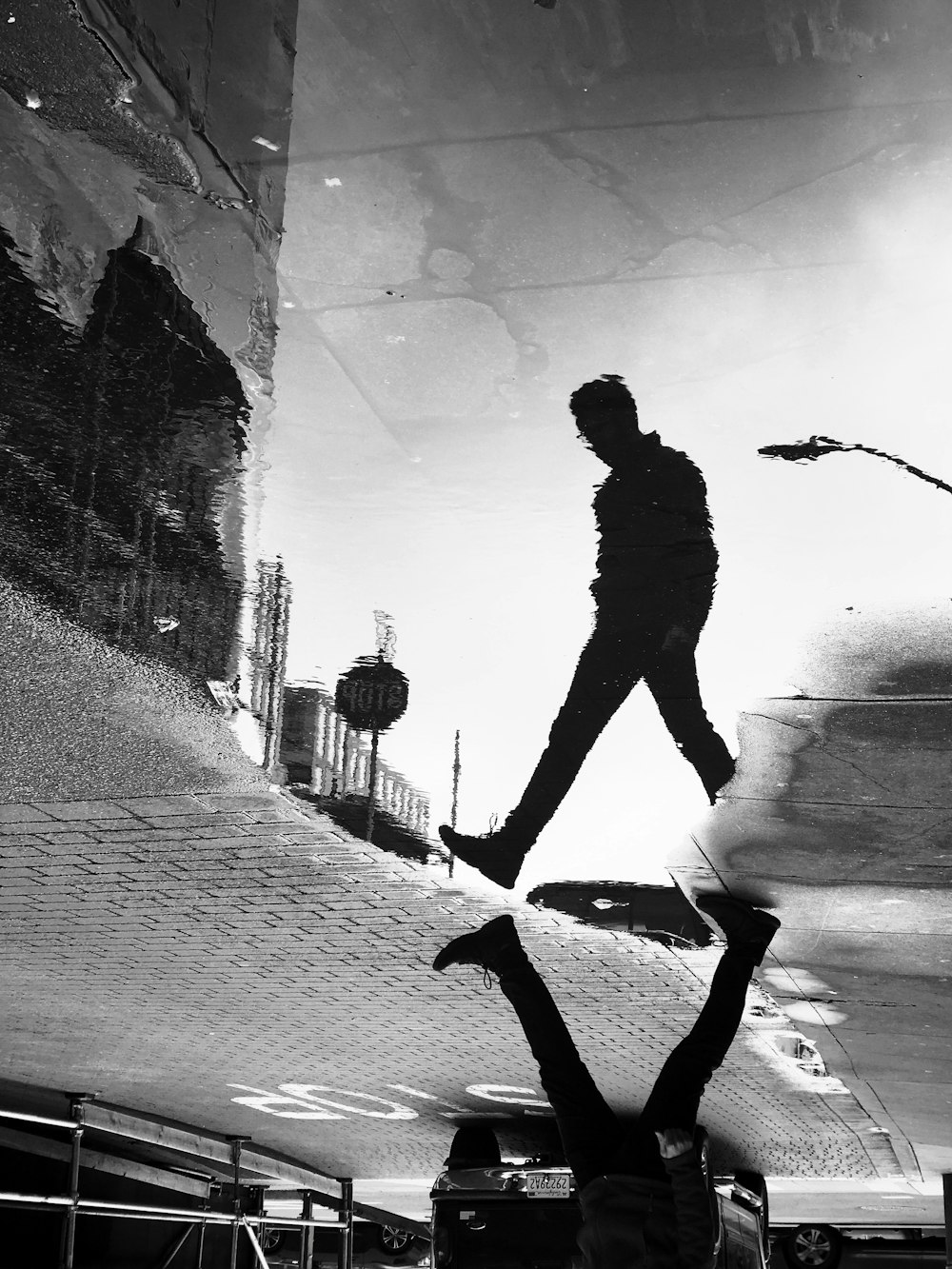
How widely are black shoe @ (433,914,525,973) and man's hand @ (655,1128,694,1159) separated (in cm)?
116

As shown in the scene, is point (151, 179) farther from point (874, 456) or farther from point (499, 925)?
point (499, 925)

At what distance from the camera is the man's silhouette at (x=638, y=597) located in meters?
2.35

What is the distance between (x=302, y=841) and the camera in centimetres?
411

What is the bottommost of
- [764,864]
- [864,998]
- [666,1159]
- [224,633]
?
[666,1159]


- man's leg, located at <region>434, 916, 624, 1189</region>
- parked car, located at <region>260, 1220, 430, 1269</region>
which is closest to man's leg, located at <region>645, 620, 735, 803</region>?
man's leg, located at <region>434, 916, 624, 1189</region>

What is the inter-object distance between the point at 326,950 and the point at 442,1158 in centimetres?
624

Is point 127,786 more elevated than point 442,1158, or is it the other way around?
point 127,786

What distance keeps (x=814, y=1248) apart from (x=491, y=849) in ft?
42.7

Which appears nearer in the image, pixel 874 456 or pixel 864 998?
pixel 874 456

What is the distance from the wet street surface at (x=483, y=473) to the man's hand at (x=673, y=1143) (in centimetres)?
89

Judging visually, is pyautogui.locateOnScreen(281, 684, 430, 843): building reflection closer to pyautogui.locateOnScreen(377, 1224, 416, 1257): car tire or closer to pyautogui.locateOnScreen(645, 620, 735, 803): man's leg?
pyautogui.locateOnScreen(645, 620, 735, 803): man's leg

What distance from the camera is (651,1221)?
12.5 feet

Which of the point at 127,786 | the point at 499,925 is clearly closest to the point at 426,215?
the point at 127,786

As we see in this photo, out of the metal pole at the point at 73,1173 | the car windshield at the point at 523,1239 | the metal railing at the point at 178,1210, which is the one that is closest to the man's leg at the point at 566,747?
the metal railing at the point at 178,1210
